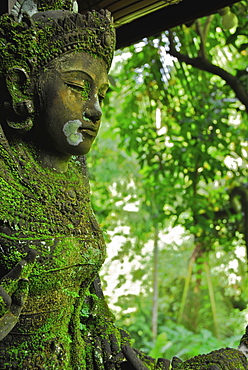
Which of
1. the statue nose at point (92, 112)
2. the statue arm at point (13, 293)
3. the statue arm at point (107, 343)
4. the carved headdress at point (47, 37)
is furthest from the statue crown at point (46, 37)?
the statue arm at point (107, 343)

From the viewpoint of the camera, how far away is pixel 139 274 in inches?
237

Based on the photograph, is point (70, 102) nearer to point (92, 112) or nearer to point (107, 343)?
point (92, 112)

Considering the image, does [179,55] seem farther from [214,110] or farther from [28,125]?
[28,125]

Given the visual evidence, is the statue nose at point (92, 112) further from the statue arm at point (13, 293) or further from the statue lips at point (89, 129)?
the statue arm at point (13, 293)

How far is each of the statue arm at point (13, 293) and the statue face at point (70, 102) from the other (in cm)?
29

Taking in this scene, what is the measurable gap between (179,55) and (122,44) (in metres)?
1.30

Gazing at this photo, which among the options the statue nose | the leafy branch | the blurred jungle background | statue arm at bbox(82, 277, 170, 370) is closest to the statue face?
the statue nose

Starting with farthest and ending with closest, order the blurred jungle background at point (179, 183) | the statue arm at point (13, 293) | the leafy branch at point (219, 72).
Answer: the blurred jungle background at point (179, 183) → the leafy branch at point (219, 72) → the statue arm at point (13, 293)

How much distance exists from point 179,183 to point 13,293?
125 inches

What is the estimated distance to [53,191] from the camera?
1036 millimetres

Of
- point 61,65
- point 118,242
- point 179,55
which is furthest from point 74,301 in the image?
point 118,242

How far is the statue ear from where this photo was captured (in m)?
1.01

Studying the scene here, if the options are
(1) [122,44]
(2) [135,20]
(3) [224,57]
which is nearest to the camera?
(2) [135,20]

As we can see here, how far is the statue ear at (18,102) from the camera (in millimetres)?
1009
